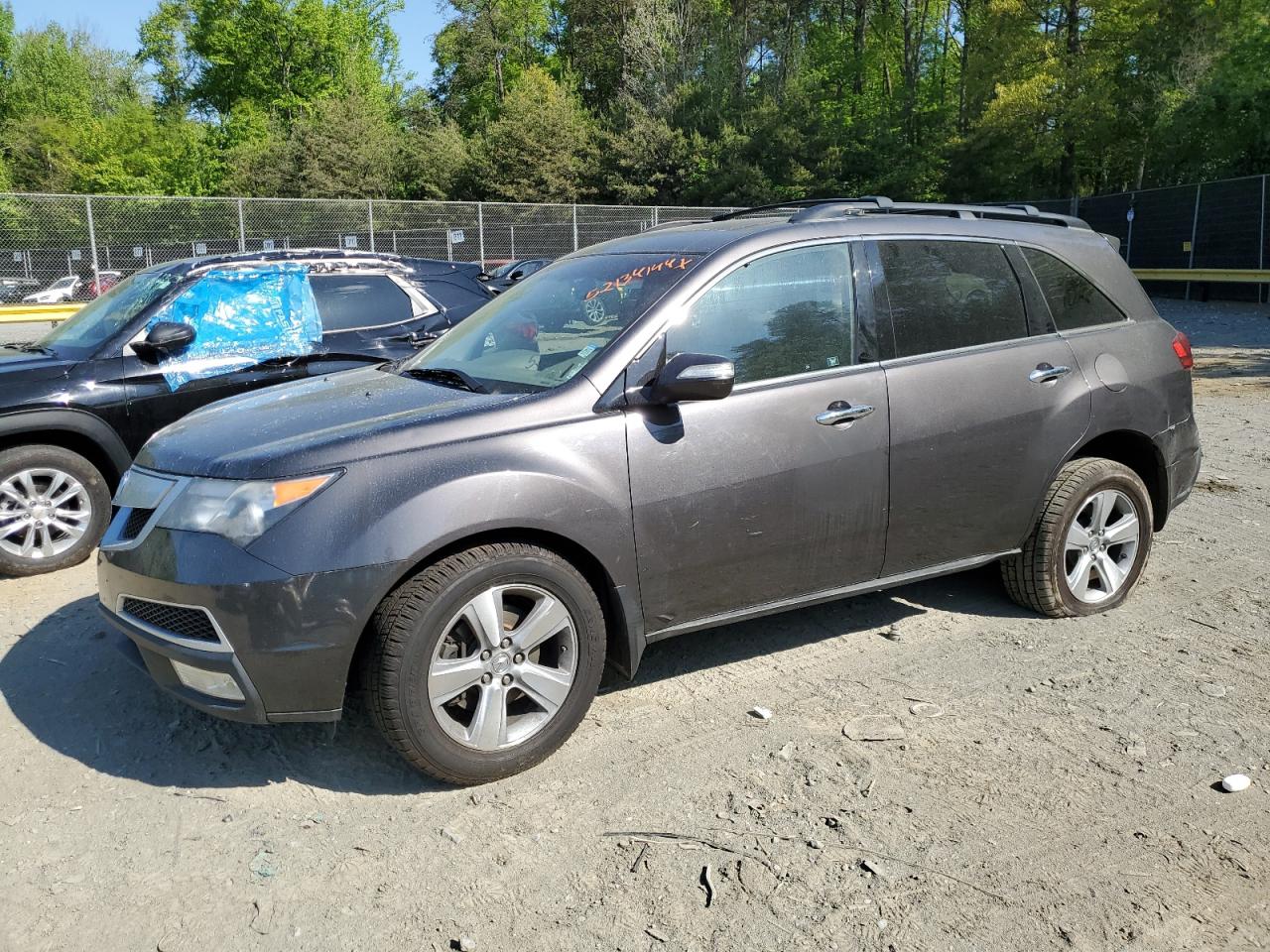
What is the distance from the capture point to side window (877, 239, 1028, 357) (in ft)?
13.6

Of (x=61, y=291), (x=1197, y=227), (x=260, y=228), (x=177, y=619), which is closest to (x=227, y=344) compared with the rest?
(x=177, y=619)

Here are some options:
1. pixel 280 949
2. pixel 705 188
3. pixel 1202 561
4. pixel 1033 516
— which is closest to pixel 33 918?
pixel 280 949

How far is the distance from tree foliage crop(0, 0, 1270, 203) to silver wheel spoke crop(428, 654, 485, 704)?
31961 mm

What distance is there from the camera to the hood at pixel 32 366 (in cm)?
577

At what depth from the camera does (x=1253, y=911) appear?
2611mm

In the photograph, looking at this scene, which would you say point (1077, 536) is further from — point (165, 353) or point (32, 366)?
point (32, 366)

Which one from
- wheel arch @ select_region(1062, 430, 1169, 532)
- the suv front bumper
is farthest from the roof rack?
the suv front bumper

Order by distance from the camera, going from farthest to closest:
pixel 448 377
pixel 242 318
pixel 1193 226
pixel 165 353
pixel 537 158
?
pixel 537 158, pixel 1193 226, pixel 242 318, pixel 165 353, pixel 448 377

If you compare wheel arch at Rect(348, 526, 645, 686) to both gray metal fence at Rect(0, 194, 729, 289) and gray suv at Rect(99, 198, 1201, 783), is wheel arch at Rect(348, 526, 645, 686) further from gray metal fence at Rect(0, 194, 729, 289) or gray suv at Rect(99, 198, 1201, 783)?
gray metal fence at Rect(0, 194, 729, 289)

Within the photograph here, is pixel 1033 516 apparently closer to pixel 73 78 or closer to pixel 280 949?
pixel 280 949

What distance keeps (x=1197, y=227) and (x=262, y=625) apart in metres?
26.3

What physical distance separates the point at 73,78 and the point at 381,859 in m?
73.1

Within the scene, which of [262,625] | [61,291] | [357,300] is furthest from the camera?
[61,291]

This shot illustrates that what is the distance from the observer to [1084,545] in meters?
4.61
